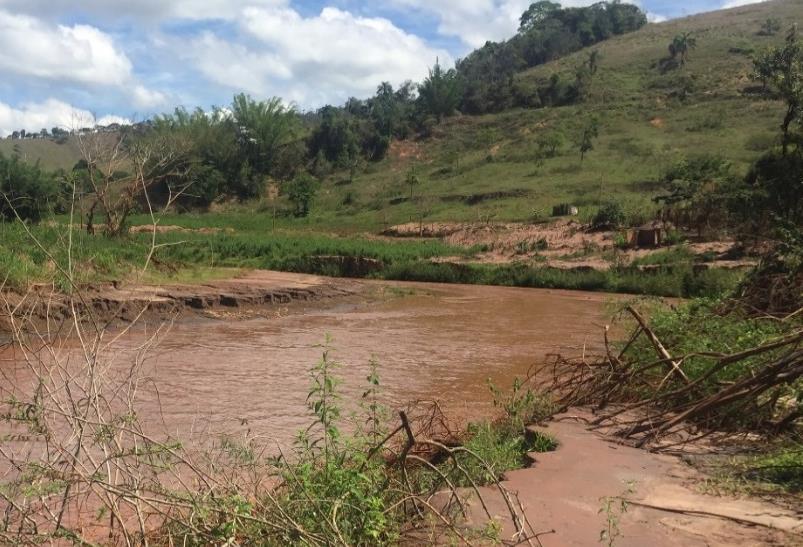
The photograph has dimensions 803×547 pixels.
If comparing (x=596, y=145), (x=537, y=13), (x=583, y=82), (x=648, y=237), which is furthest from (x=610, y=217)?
(x=537, y=13)

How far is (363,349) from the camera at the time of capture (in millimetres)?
14039

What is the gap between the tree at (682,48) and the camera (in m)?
65.8

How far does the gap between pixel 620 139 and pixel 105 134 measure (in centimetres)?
4163

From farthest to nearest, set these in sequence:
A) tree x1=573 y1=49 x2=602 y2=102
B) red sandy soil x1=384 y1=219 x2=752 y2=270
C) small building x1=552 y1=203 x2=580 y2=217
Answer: tree x1=573 y1=49 x2=602 y2=102 → small building x1=552 y1=203 x2=580 y2=217 → red sandy soil x1=384 y1=219 x2=752 y2=270

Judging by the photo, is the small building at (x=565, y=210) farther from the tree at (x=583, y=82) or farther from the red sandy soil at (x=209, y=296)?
the tree at (x=583, y=82)

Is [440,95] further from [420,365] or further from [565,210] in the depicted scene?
[420,365]

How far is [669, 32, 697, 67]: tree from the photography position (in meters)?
65.8

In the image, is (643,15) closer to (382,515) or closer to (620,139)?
(620,139)

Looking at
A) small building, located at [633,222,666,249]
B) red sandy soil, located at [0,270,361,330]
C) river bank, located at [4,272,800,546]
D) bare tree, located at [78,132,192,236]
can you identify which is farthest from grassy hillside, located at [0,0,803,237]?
bare tree, located at [78,132,192,236]

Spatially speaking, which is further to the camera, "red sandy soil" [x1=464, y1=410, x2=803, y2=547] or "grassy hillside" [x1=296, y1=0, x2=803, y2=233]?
"grassy hillside" [x1=296, y1=0, x2=803, y2=233]

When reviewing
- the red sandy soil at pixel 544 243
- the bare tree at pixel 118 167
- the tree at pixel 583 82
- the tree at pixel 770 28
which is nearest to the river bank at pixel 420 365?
the bare tree at pixel 118 167

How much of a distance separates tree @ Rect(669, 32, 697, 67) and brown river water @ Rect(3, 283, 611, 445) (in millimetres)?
52145

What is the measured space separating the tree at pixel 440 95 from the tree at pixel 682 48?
2186 cm

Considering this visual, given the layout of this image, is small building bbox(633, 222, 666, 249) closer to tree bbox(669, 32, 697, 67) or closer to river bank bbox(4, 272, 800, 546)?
river bank bbox(4, 272, 800, 546)
